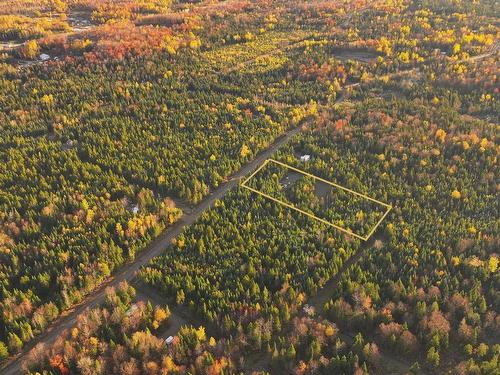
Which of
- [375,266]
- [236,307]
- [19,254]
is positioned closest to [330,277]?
[375,266]

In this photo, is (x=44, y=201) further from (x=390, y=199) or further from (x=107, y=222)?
(x=390, y=199)

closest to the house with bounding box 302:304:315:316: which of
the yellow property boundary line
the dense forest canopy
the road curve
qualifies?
the dense forest canopy

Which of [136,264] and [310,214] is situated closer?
[136,264]

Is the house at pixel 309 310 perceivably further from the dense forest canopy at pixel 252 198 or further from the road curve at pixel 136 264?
the road curve at pixel 136 264

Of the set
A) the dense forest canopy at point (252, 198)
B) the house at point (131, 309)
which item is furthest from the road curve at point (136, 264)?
the house at point (131, 309)

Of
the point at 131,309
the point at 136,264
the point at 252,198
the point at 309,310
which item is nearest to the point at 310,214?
the point at 252,198

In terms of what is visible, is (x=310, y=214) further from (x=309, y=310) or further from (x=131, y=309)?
(x=131, y=309)

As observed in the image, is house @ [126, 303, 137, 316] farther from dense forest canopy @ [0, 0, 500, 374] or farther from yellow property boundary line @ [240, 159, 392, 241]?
yellow property boundary line @ [240, 159, 392, 241]

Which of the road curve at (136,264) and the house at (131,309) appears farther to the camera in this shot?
the house at (131,309)

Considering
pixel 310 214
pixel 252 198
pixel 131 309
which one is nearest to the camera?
pixel 131 309

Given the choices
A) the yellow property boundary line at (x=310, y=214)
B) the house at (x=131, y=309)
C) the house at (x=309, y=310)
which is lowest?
the house at (x=309, y=310)
